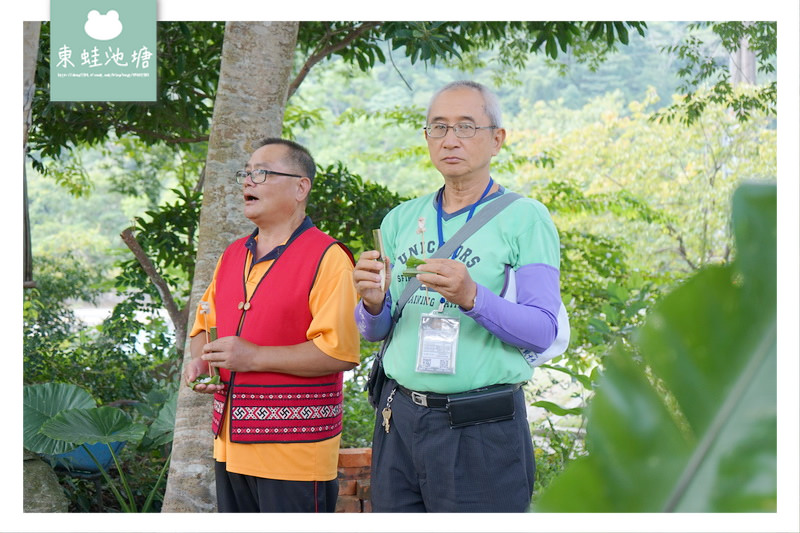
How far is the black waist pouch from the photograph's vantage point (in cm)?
191

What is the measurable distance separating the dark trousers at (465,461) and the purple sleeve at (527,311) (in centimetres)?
21

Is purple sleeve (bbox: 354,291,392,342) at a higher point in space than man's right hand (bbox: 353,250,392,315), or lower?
lower

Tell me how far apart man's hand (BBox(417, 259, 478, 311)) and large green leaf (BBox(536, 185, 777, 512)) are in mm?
1372

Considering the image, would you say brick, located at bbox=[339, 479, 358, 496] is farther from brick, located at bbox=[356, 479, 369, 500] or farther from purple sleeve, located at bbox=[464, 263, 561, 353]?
purple sleeve, located at bbox=[464, 263, 561, 353]

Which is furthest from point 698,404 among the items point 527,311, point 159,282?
point 159,282

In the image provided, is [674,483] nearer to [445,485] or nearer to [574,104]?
[445,485]

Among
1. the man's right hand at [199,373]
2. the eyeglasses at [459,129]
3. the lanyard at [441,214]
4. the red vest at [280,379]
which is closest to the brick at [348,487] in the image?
the red vest at [280,379]

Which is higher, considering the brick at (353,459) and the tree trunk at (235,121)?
the tree trunk at (235,121)

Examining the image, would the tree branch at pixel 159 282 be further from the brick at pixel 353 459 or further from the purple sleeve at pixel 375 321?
the purple sleeve at pixel 375 321

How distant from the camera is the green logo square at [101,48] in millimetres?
2645

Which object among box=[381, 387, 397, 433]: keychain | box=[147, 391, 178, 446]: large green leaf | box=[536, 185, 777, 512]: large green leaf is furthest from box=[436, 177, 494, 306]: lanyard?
box=[147, 391, 178, 446]: large green leaf

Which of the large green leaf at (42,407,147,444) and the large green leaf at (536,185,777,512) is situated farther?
the large green leaf at (42,407,147,444)

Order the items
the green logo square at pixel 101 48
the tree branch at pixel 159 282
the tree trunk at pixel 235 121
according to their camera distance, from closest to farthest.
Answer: the green logo square at pixel 101 48 → the tree trunk at pixel 235 121 → the tree branch at pixel 159 282

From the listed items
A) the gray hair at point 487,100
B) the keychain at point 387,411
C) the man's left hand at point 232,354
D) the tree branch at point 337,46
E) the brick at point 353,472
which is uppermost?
the tree branch at point 337,46
